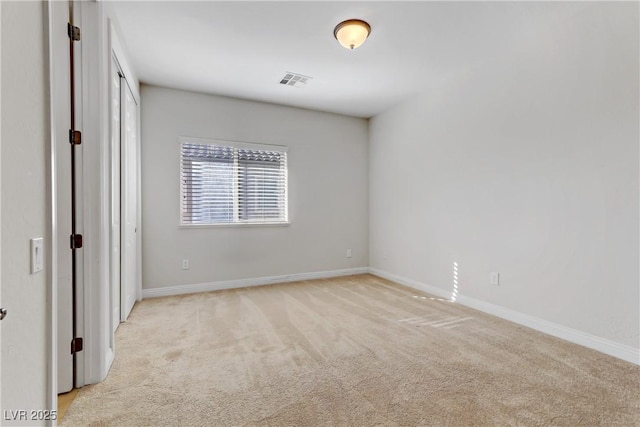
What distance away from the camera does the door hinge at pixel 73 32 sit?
1793mm

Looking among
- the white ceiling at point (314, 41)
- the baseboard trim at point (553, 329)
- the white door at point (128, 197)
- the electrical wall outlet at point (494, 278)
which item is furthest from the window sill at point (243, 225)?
the electrical wall outlet at point (494, 278)

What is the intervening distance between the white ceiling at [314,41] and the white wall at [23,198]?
1687mm

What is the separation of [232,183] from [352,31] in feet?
8.34

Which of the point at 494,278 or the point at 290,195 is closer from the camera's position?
the point at 494,278

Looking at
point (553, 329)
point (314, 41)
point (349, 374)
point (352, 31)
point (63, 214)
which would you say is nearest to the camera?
point (63, 214)

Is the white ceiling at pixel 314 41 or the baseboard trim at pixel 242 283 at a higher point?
the white ceiling at pixel 314 41

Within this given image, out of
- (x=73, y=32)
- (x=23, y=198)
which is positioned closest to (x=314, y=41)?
(x=73, y=32)

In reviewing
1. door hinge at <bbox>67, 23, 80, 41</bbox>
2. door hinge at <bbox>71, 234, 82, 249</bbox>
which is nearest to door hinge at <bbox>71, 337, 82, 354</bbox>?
door hinge at <bbox>71, 234, 82, 249</bbox>

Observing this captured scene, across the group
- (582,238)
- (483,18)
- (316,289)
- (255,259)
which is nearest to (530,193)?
(582,238)

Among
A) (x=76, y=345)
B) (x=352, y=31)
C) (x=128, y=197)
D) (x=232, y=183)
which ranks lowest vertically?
(x=76, y=345)

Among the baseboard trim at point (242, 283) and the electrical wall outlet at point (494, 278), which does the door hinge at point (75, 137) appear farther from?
the electrical wall outlet at point (494, 278)

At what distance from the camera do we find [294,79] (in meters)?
3.60

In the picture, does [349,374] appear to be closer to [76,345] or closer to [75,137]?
[76,345]

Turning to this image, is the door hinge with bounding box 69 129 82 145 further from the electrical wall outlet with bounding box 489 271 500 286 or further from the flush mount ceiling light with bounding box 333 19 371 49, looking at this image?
the electrical wall outlet with bounding box 489 271 500 286
